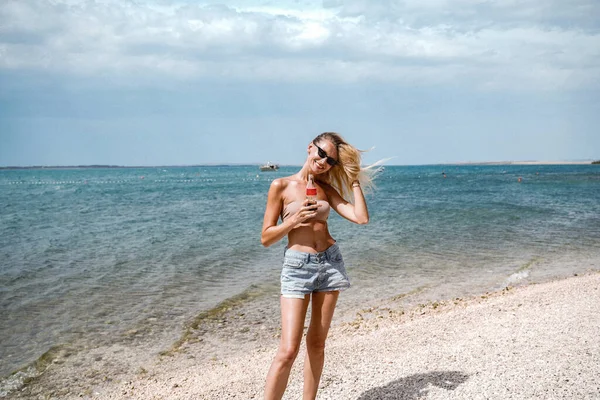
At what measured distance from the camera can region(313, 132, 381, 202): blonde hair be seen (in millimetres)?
4211

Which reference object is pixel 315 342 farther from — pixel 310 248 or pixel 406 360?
pixel 406 360

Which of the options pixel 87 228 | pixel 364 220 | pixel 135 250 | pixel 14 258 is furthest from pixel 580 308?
pixel 87 228

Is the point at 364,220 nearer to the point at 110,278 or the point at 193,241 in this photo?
the point at 110,278

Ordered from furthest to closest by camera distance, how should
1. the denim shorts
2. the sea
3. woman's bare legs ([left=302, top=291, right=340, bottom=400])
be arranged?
1. the sea
2. woman's bare legs ([left=302, top=291, right=340, bottom=400])
3. the denim shorts

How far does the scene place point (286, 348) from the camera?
3828 mm

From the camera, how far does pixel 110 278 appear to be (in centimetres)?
1237

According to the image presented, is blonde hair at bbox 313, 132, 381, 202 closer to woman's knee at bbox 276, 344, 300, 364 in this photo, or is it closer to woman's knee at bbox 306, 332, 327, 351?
woman's knee at bbox 306, 332, 327, 351

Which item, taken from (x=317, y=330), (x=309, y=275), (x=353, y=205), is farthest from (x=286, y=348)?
(x=353, y=205)

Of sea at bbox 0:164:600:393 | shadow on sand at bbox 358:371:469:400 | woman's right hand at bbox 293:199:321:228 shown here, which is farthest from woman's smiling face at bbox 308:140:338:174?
shadow on sand at bbox 358:371:469:400

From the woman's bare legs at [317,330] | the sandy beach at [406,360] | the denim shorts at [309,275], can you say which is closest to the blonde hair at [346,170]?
the denim shorts at [309,275]

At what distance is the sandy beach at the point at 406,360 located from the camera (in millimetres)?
4953

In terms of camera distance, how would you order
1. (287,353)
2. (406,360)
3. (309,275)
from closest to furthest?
(287,353) → (309,275) → (406,360)

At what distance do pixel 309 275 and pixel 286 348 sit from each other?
1.88ft

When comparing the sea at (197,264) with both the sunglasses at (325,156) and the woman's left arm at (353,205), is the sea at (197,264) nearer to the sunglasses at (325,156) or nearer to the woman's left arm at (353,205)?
the woman's left arm at (353,205)
